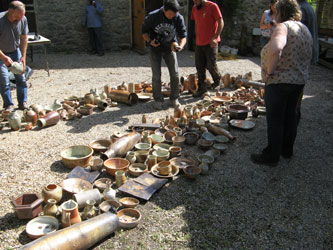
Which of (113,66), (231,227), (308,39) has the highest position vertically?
(308,39)

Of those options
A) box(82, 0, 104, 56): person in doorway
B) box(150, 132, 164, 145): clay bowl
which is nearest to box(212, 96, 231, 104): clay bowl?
box(150, 132, 164, 145): clay bowl

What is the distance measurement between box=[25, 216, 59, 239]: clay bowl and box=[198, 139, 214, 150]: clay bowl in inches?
87.5

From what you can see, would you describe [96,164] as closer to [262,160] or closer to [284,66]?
[262,160]

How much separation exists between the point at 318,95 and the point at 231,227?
4.97 m

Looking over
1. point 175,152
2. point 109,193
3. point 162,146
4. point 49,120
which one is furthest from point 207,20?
point 109,193

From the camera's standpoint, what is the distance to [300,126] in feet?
16.8

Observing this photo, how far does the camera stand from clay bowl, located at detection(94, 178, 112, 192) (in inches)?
133

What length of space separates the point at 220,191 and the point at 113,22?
9.72m

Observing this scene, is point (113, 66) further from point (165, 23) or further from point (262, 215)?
point (262, 215)

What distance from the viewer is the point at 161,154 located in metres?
4.08

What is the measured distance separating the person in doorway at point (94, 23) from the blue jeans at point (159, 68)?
6019 millimetres

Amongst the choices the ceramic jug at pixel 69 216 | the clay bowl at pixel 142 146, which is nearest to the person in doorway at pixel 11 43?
the clay bowl at pixel 142 146

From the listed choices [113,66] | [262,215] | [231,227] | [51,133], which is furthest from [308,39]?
[113,66]

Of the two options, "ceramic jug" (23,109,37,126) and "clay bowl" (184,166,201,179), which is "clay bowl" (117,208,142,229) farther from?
"ceramic jug" (23,109,37,126)
